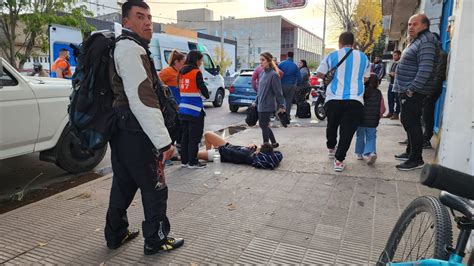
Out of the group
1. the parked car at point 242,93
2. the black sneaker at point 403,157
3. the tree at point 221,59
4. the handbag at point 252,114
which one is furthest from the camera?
the tree at point 221,59

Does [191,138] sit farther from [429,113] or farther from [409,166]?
[429,113]

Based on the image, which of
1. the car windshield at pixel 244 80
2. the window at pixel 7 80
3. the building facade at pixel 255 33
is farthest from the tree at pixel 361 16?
the building facade at pixel 255 33

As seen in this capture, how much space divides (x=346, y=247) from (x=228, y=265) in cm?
97

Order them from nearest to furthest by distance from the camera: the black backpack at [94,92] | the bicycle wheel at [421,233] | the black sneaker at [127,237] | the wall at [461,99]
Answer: the bicycle wheel at [421,233], the black backpack at [94,92], the black sneaker at [127,237], the wall at [461,99]

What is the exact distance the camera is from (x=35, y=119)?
4.39m

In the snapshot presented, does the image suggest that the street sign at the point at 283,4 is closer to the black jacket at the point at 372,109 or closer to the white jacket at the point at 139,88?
the black jacket at the point at 372,109

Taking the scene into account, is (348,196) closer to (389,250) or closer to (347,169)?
(347,169)

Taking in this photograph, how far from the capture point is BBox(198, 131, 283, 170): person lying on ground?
518 centimetres

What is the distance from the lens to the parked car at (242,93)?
12117mm

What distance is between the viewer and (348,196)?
4027 millimetres

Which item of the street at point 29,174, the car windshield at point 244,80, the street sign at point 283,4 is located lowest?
the street at point 29,174

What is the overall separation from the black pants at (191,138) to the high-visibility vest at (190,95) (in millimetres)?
152

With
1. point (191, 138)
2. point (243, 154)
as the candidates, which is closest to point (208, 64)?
point (243, 154)

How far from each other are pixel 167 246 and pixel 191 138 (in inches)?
95.7
